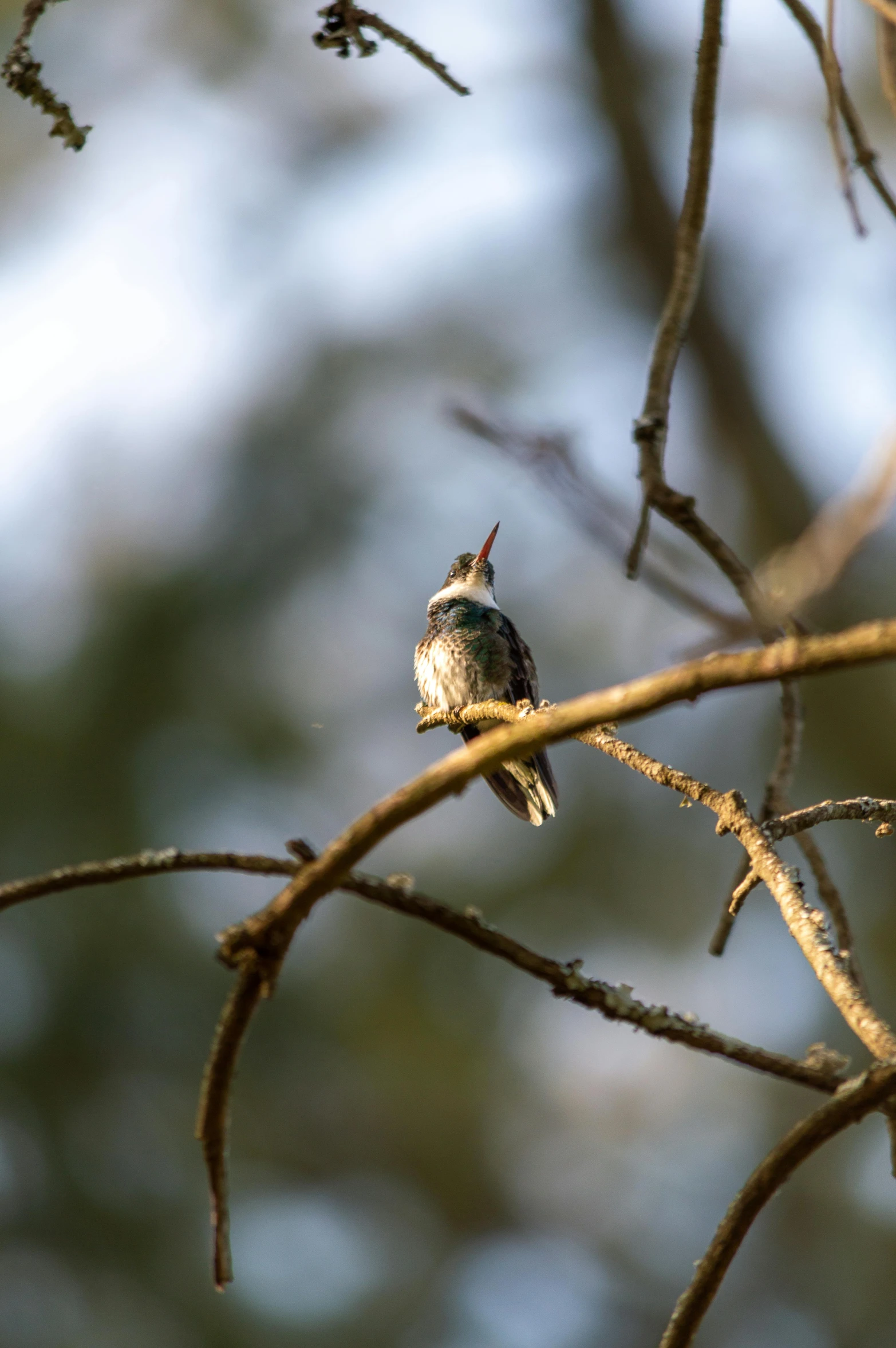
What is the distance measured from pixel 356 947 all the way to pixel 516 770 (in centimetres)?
674

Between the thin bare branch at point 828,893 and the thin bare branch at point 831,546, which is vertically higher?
the thin bare branch at point 828,893

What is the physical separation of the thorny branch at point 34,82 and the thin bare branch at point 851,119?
1.23m

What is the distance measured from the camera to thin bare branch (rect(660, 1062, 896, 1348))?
1002mm

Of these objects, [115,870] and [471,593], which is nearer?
[115,870]

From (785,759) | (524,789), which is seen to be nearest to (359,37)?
(785,759)

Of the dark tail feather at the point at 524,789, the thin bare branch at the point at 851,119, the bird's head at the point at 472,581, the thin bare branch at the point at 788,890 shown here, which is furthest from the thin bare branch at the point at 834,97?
the bird's head at the point at 472,581

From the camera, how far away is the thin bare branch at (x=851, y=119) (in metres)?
2.02

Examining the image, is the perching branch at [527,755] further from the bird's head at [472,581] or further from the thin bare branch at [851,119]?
the bird's head at [472,581]

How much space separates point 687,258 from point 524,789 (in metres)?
2.18

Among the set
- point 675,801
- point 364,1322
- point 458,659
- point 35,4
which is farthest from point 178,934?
point 35,4

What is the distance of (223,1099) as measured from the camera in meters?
1.25

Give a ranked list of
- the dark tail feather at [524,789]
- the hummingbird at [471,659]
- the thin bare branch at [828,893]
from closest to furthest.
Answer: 1. the thin bare branch at [828,893]
2. the dark tail feather at [524,789]
3. the hummingbird at [471,659]

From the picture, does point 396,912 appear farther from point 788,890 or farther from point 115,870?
point 788,890

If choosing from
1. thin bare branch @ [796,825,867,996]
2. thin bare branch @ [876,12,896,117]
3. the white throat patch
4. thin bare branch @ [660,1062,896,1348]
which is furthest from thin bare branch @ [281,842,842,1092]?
the white throat patch
